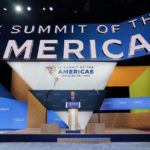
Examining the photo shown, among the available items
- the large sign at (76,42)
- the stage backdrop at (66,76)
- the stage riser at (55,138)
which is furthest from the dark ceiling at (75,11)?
the stage riser at (55,138)

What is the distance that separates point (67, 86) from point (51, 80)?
622 mm

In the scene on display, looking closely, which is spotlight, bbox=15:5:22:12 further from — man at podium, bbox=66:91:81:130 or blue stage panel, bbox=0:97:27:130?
man at podium, bbox=66:91:81:130

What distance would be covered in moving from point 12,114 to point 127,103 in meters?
5.45

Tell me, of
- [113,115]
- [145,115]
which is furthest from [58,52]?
[145,115]

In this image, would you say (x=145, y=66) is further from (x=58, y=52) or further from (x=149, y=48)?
(x=58, y=52)

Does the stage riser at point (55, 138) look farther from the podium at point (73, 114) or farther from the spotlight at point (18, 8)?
the spotlight at point (18, 8)

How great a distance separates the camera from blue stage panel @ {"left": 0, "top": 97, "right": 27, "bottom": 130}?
280 inches

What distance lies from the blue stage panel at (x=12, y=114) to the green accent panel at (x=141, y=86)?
5577 mm

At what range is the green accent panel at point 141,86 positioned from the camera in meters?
7.87

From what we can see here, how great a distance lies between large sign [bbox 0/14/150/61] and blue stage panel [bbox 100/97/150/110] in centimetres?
282

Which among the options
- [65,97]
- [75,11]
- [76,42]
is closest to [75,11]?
[75,11]

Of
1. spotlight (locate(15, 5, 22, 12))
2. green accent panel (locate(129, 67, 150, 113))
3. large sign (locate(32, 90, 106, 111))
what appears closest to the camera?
large sign (locate(32, 90, 106, 111))

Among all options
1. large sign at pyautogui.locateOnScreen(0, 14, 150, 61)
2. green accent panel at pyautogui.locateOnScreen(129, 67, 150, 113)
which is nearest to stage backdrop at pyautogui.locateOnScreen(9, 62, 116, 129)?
large sign at pyautogui.locateOnScreen(0, 14, 150, 61)

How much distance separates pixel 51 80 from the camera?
601cm
